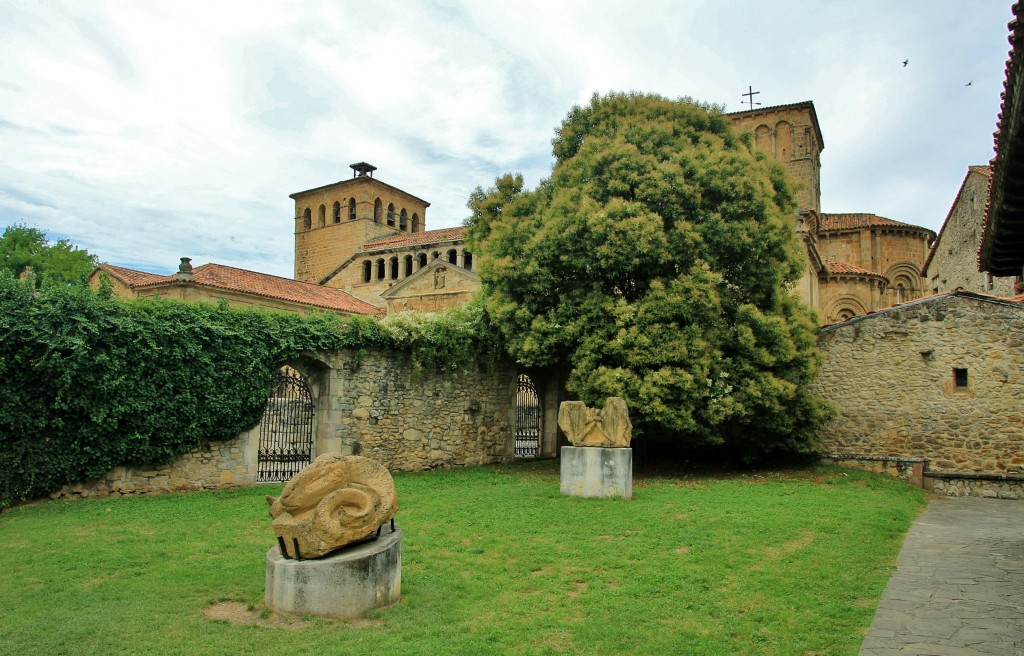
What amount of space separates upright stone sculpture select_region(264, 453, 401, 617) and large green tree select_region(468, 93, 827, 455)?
850 cm

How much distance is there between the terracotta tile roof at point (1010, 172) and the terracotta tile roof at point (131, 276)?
29306mm

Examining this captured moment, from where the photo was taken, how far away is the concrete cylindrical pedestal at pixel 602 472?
11.9 metres

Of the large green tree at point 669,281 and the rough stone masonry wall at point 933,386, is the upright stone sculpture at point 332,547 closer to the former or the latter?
the large green tree at point 669,281

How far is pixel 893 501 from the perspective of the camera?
12227mm

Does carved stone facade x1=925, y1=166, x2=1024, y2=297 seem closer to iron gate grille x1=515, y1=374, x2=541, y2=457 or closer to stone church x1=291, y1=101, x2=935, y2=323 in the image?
stone church x1=291, y1=101, x2=935, y2=323

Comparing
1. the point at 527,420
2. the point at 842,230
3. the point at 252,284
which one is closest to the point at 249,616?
the point at 527,420

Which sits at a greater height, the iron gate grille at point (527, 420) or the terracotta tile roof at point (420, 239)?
the terracotta tile roof at point (420, 239)

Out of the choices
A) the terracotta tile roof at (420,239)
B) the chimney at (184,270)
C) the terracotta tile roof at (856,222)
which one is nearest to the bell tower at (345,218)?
the terracotta tile roof at (420,239)

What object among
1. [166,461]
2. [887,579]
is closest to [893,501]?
[887,579]

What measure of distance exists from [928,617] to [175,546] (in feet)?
25.9

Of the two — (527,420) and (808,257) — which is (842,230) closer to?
(808,257)

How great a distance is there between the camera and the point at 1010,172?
623cm

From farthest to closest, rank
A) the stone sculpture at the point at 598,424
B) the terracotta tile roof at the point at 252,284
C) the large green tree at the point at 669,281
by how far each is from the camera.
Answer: the terracotta tile roof at the point at 252,284
the large green tree at the point at 669,281
the stone sculpture at the point at 598,424

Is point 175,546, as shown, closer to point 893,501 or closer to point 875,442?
point 893,501
